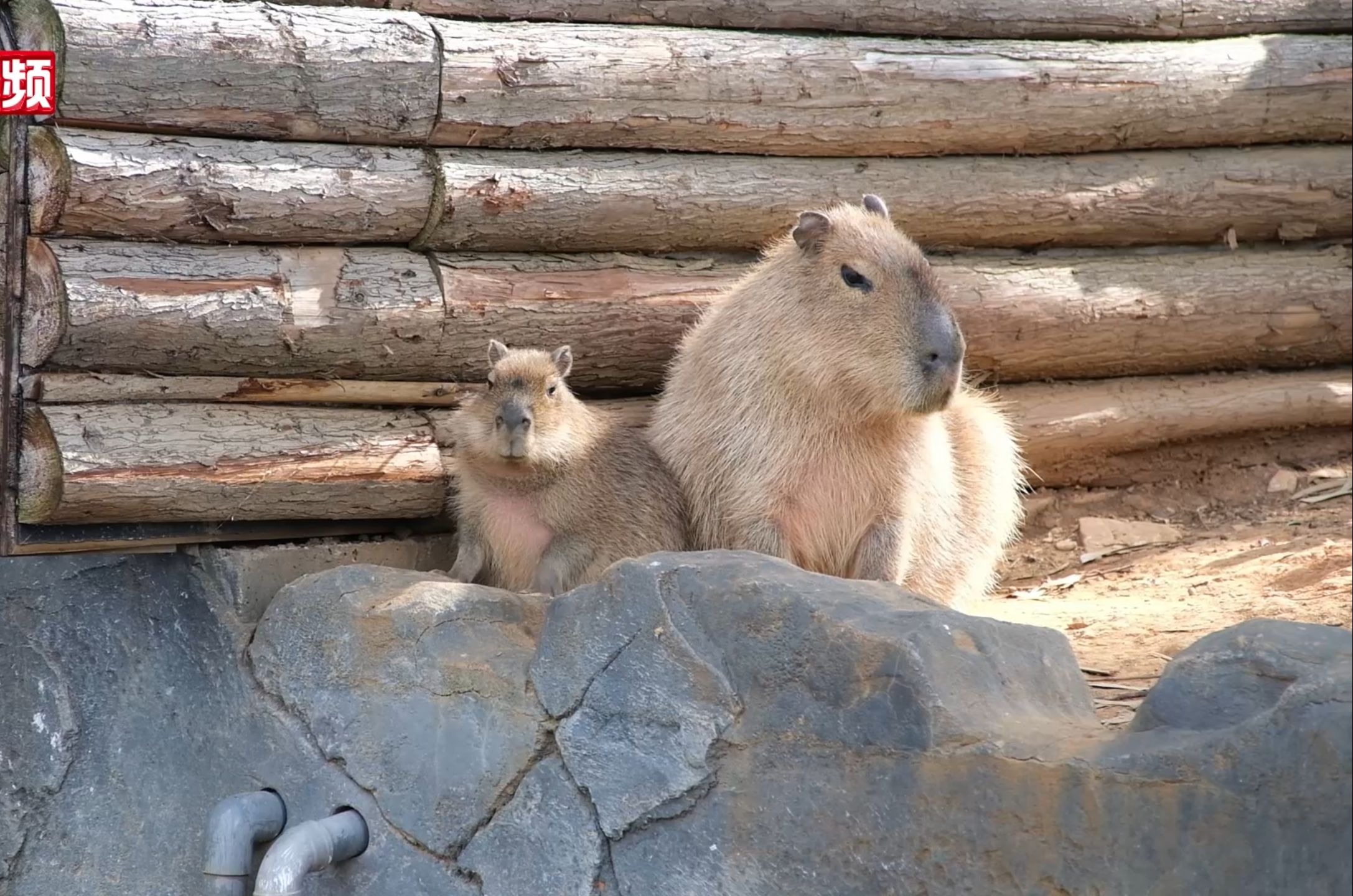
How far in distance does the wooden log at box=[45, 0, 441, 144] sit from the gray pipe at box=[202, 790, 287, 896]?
181cm

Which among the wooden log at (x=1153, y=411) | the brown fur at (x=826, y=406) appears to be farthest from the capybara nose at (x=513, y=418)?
the wooden log at (x=1153, y=411)

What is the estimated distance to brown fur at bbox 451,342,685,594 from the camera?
4500 mm

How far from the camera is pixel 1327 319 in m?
5.99

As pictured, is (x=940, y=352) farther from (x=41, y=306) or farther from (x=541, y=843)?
(x=41, y=306)

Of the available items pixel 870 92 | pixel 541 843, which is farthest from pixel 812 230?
pixel 541 843

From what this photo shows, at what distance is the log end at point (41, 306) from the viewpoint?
4.09 m

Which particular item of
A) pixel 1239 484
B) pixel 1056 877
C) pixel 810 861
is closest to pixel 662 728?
pixel 810 861

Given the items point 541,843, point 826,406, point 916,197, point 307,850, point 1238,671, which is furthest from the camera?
point 916,197

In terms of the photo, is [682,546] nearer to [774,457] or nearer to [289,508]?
[774,457]

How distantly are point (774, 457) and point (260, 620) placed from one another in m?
1.53

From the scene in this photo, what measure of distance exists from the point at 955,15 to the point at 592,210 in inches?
59.2

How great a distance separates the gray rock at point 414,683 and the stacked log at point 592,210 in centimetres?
37

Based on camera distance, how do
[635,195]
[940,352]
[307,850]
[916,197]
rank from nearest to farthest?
[307,850], [940,352], [635,195], [916,197]

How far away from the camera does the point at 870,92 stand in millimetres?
5125
